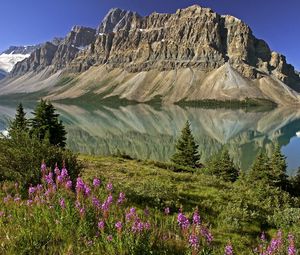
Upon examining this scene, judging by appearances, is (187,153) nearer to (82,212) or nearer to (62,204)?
(62,204)

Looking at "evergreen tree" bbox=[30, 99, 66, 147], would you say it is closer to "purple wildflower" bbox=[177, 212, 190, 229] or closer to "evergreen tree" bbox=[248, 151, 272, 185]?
"evergreen tree" bbox=[248, 151, 272, 185]

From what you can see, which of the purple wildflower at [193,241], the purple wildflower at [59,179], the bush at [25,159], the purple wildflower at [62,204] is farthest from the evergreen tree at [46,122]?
the purple wildflower at [193,241]

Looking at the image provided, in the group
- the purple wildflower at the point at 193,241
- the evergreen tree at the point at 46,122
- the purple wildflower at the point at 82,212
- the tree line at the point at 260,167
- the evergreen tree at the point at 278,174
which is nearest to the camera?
the purple wildflower at the point at 193,241

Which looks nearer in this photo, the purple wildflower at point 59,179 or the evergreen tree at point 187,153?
the purple wildflower at point 59,179

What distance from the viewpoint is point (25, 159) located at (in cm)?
1192

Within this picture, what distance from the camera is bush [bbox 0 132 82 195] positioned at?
1129 centimetres

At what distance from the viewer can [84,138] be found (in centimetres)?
11188

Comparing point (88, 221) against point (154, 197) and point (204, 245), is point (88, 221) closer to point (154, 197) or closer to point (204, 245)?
point (204, 245)

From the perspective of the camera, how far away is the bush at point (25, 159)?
11289 millimetres

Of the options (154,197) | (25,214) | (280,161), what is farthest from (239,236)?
(280,161)

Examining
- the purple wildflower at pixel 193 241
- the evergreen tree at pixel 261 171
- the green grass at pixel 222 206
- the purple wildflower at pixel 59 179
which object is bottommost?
the green grass at pixel 222 206

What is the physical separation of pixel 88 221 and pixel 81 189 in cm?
92

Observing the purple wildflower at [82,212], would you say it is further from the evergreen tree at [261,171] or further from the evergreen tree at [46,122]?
the evergreen tree at [46,122]

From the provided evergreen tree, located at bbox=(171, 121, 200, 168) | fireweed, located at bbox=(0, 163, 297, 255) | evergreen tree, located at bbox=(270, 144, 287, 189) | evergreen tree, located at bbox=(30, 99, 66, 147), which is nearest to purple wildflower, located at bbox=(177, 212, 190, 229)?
fireweed, located at bbox=(0, 163, 297, 255)
